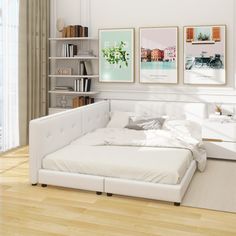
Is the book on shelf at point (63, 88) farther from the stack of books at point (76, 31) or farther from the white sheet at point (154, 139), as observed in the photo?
the white sheet at point (154, 139)

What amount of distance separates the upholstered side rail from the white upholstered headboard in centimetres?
50

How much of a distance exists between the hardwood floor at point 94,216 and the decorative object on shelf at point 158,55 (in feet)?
8.60

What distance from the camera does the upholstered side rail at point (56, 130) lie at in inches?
154

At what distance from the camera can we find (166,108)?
221 inches

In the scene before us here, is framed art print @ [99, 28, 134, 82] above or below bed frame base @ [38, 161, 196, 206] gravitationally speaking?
above

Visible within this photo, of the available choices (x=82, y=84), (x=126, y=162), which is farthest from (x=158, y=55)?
(x=126, y=162)

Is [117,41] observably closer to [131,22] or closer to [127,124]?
[131,22]

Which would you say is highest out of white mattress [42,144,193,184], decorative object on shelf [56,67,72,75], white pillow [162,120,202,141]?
decorative object on shelf [56,67,72,75]

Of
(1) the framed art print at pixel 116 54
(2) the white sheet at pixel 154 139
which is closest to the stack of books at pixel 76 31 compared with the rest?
(1) the framed art print at pixel 116 54

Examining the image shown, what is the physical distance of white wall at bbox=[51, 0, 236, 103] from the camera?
5.48m

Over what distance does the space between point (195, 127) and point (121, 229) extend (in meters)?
2.60

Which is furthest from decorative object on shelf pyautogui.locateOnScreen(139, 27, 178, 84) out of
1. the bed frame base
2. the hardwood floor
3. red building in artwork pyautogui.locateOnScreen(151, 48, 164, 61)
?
the hardwood floor

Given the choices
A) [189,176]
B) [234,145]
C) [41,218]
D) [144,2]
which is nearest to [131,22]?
[144,2]

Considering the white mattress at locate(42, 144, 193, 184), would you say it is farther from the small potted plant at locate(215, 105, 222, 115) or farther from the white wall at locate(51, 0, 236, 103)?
the white wall at locate(51, 0, 236, 103)
